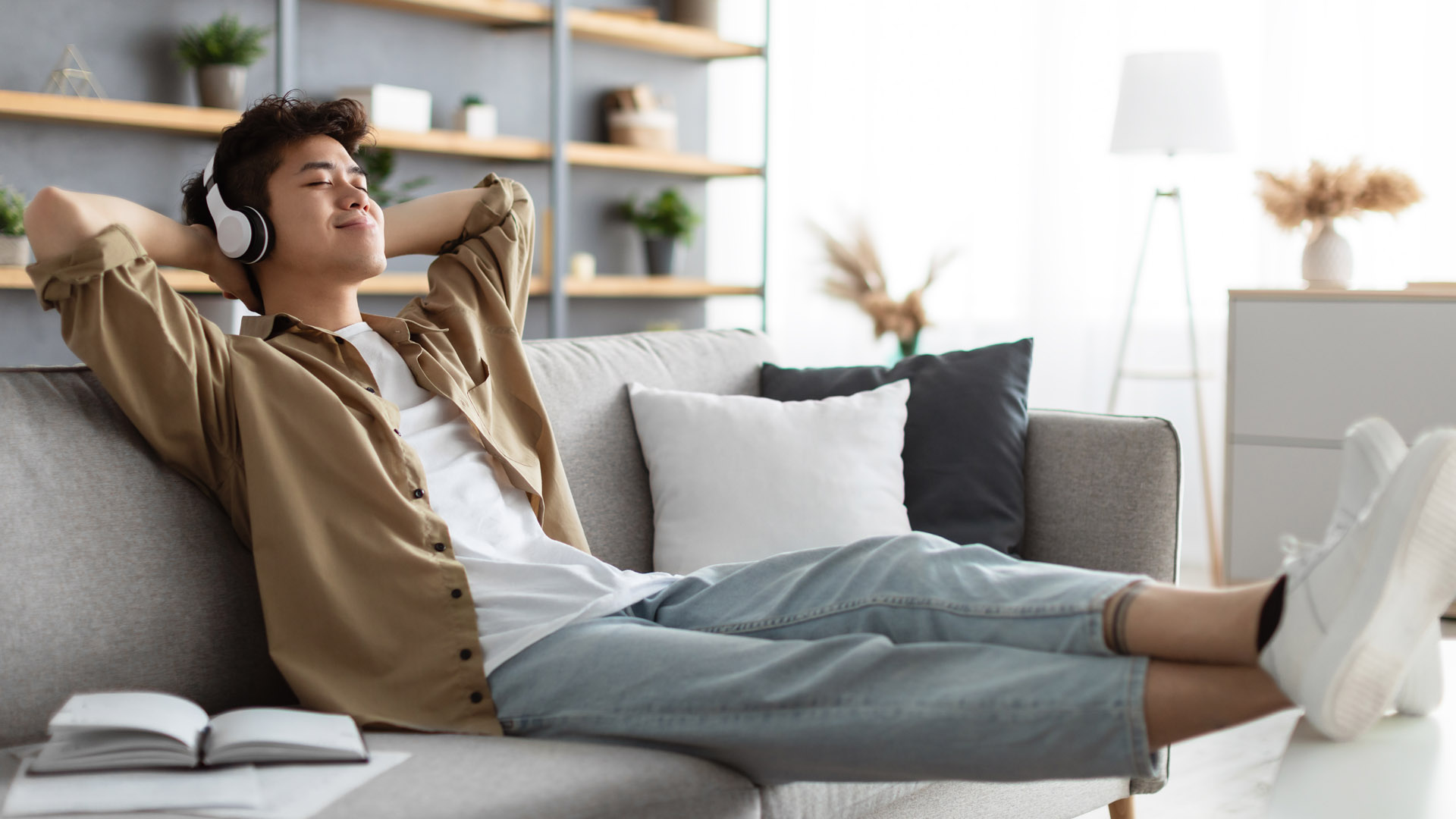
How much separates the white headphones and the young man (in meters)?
0.01

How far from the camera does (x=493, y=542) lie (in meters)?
1.66

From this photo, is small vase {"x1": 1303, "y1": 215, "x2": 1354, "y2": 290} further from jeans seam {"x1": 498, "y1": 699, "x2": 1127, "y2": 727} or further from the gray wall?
jeans seam {"x1": 498, "y1": 699, "x2": 1127, "y2": 727}

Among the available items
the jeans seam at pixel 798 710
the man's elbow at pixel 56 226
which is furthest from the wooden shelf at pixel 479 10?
the jeans seam at pixel 798 710

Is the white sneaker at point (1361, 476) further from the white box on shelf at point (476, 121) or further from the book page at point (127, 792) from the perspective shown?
the white box on shelf at point (476, 121)

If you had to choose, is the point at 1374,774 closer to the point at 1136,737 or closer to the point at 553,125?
the point at 1136,737

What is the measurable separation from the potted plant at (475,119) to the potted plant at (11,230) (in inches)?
54.1

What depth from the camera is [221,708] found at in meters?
1.57

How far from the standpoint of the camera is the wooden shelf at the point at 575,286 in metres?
3.34

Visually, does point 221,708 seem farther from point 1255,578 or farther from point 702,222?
point 702,222

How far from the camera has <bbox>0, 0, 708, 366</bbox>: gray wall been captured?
131 inches

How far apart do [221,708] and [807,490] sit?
3.13ft

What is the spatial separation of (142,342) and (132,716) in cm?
47

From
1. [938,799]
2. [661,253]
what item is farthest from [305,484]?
[661,253]

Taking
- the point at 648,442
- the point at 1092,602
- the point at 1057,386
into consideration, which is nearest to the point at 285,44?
the point at 648,442
